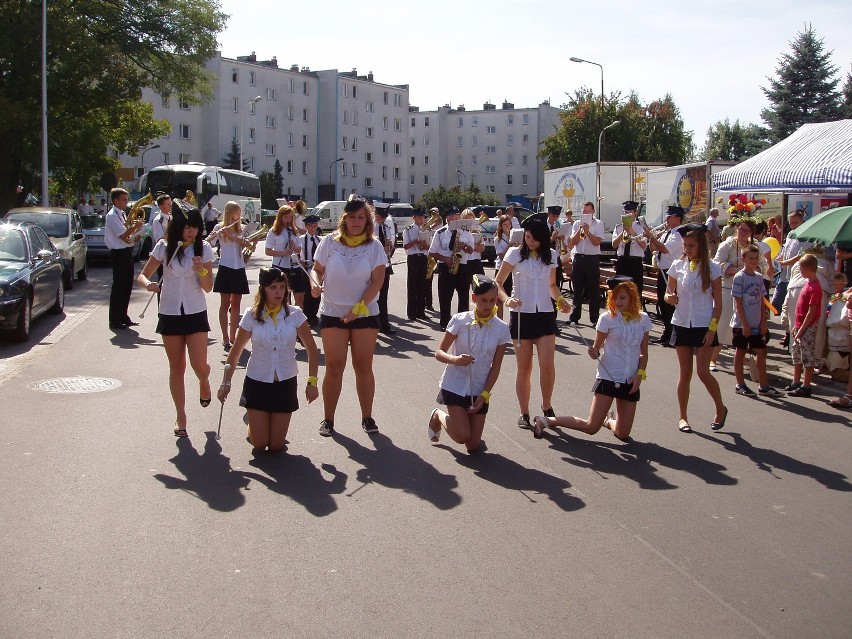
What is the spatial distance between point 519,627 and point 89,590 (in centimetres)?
207

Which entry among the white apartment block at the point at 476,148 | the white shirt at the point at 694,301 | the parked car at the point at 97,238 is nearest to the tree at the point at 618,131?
the parked car at the point at 97,238

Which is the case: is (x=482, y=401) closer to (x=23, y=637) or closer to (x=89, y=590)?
(x=89, y=590)

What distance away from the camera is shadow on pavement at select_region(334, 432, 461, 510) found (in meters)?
6.20

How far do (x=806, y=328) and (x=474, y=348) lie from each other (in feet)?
15.7

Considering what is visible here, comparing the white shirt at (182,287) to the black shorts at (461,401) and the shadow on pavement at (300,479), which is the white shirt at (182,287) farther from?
the black shorts at (461,401)

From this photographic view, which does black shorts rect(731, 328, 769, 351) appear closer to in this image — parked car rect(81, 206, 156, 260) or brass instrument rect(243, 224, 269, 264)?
brass instrument rect(243, 224, 269, 264)

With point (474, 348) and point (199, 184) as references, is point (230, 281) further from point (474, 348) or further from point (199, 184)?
point (199, 184)

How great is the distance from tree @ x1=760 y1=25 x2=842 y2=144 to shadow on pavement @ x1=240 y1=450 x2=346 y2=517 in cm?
4239

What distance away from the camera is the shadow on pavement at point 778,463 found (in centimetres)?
675

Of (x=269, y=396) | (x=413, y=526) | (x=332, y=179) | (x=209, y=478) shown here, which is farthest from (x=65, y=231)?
(x=332, y=179)

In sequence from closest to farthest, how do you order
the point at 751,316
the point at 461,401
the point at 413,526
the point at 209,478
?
1. the point at 413,526
2. the point at 209,478
3. the point at 461,401
4. the point at 751,316

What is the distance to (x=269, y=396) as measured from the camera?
22.9ft

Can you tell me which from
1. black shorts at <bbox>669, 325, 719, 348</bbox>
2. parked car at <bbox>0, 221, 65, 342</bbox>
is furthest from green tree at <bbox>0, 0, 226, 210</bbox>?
black shorts at <bbox>669, 325, 719, 348</bbox>

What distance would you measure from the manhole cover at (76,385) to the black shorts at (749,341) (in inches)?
262
